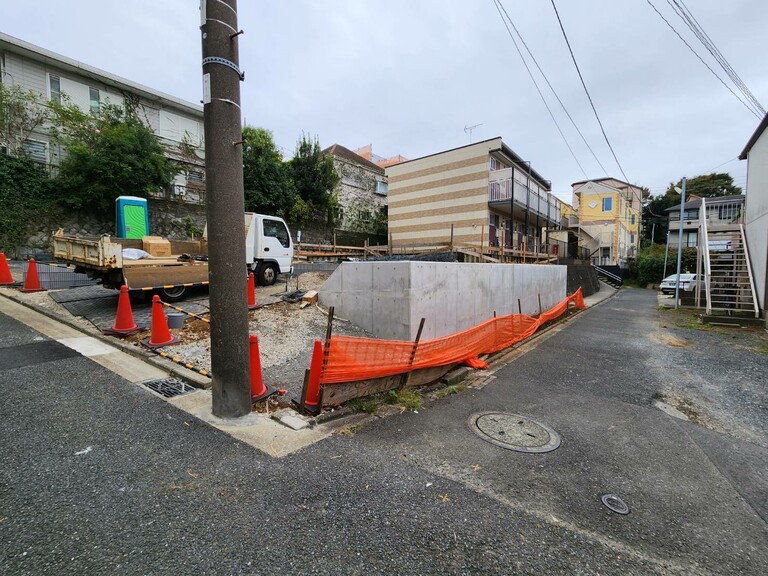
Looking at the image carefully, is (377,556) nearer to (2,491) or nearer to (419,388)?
(2,491)

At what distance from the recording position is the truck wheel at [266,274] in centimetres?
1059

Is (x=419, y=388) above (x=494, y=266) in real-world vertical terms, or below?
below

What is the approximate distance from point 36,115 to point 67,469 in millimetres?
19575

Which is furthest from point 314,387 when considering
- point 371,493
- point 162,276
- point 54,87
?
point 54,87

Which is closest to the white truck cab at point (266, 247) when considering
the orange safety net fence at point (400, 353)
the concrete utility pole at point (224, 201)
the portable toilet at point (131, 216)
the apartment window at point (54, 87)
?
the portable toilet at point (131, 216)

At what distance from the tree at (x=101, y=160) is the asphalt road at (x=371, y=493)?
13.4m

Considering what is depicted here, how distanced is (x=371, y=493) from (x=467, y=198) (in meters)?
20.3

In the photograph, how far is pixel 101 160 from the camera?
1409cm

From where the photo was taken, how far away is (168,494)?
2305mm

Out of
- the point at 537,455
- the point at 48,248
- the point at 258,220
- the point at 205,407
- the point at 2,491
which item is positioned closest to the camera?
the point at 2,491

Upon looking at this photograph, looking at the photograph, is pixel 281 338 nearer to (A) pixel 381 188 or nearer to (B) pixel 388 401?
(B) pixel 388 401

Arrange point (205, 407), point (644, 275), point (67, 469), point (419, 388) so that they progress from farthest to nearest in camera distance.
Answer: point (644, 275) < point (419, 388) < point (205, 407) < point (67, 469)

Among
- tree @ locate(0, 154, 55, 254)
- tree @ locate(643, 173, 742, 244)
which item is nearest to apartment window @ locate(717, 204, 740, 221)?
tree @ locate(643, 173, 742, 244)

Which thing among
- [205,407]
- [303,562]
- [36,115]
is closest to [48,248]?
[36,115]
